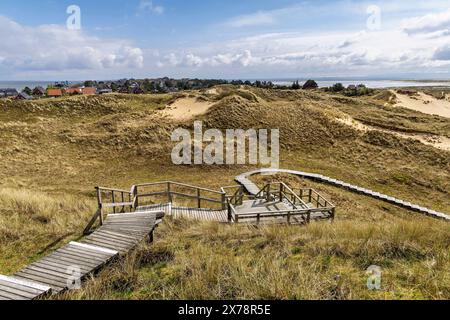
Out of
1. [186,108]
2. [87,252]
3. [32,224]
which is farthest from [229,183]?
[186,108]

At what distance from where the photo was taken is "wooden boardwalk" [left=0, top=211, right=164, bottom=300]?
208 inches

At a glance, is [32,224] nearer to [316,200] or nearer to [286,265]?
[286,265]

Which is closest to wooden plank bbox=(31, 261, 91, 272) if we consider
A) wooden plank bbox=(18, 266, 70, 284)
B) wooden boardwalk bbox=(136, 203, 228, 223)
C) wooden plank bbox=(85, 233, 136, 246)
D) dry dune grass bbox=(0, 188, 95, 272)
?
wooden plank bbox=(18, 266, 70, 284)

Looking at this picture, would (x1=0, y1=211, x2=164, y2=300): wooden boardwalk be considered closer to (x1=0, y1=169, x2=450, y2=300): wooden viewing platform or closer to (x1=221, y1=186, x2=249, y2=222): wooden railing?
(x1=0, y1=169, x2=450, y2=300): wooden viewing platform

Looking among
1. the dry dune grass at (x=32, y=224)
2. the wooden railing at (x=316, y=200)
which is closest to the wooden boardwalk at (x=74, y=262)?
the dry dune grass at (x=32, y=224)

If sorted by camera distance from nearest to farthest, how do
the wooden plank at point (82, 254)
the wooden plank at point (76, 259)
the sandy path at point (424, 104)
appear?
the wooden plank at point (76, 259), the wooden plank at point (82, 254), the sandy path at point (424, 104)

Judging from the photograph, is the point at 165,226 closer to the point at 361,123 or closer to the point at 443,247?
the point at 443,247

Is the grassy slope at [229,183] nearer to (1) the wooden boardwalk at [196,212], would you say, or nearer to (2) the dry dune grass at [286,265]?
(2) the dry dune grass at [286,265]

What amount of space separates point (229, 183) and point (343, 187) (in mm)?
7512

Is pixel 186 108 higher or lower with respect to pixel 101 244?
higher

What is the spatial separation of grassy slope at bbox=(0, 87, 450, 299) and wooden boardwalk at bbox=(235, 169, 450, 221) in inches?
31.8

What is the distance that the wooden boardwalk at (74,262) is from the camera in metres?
5.29

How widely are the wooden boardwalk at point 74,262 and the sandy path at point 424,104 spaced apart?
64729 mm

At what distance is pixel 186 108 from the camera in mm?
39812
